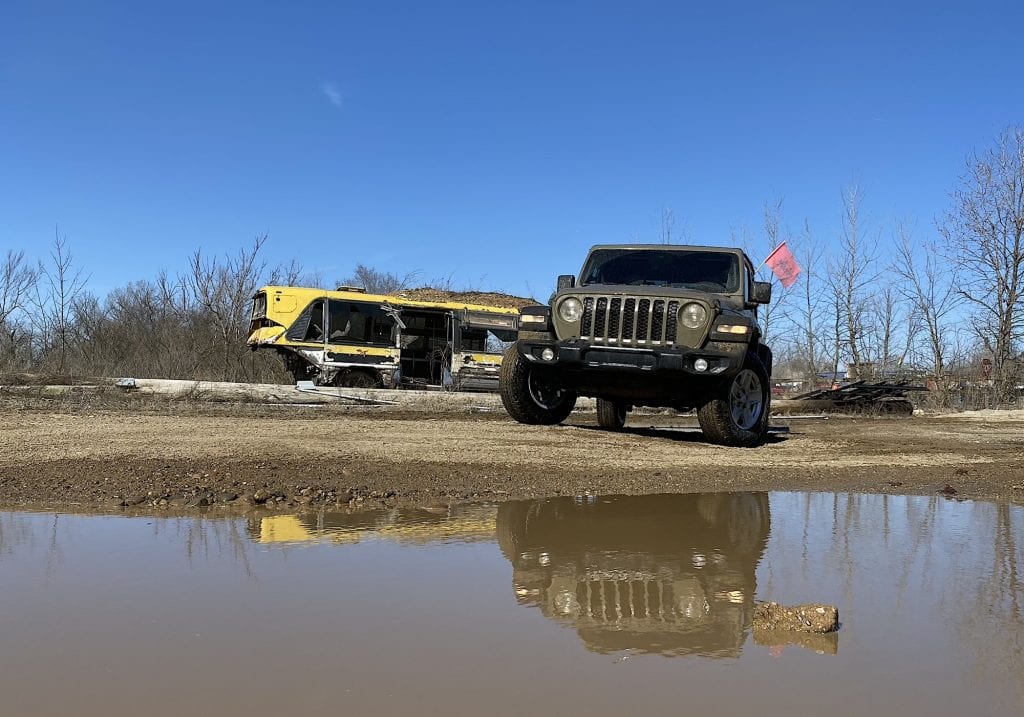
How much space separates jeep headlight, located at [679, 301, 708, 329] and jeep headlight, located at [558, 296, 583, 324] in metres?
1.04

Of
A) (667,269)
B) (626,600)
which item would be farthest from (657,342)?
(626,600)

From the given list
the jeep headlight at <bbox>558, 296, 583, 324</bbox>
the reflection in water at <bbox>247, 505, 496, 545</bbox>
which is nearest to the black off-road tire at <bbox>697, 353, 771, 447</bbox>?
the jeep headlight at <bbox>558, 296, 583, 324</bbox>

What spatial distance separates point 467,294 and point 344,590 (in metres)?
19.0

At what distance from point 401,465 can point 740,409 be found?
14.3 ft

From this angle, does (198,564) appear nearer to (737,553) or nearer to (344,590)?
(344,590)

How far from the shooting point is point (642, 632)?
2.40 metres

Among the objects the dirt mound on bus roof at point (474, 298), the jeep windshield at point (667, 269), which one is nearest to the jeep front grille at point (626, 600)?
the jeep windshield at point (667, 269)

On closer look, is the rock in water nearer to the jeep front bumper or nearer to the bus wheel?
the jeep front bumper

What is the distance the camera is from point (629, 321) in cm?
767

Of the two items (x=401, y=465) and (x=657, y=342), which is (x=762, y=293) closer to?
(x=657, y=342)

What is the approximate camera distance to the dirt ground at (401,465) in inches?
182

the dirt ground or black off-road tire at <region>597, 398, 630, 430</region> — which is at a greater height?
black off-road tire at <region>597, 398, 630, 430</region>

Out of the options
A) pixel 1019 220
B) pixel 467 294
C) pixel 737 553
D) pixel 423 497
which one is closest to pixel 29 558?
pixel 423 497

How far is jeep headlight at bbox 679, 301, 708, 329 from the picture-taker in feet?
24.6
